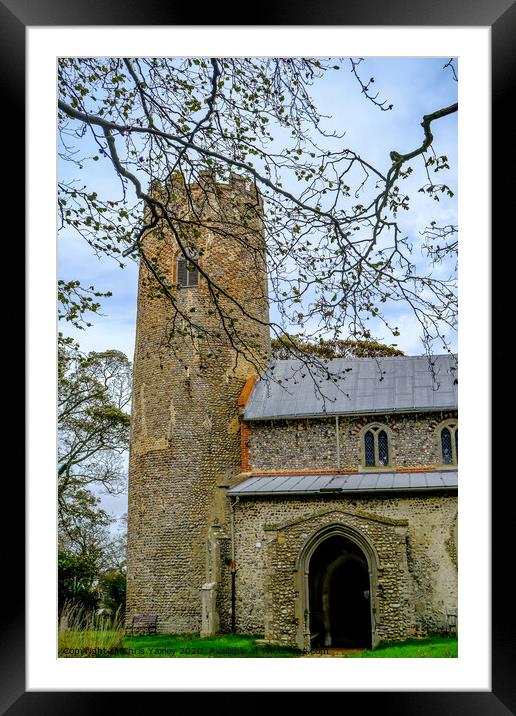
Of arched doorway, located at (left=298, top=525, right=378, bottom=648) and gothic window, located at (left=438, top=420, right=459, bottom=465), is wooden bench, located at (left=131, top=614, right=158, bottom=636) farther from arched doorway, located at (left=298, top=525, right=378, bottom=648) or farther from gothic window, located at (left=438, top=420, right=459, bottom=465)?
gothic window, located at (left=438, top=420, right=459, bottom=465)

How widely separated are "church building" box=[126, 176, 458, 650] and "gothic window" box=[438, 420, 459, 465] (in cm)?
3

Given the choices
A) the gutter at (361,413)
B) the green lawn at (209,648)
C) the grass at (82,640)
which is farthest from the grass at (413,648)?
the gutter at (361,413)

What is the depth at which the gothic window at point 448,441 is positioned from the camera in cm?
1581

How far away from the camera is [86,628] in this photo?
7.68 m

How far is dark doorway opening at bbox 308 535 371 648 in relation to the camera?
13.7 meters

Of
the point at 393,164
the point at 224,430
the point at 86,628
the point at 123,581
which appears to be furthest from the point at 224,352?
the point at 393,164

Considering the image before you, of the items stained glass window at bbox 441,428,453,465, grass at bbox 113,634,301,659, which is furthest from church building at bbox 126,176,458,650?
grass at bbox 113,634,301,659

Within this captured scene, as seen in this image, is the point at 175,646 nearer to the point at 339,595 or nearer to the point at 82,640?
the point at 339,595

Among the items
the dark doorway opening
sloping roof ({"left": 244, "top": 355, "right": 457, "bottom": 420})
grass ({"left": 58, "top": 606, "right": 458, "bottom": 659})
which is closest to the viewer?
grass ({"left": 58, "top": 606, "right": 458, "bottom": 659})
